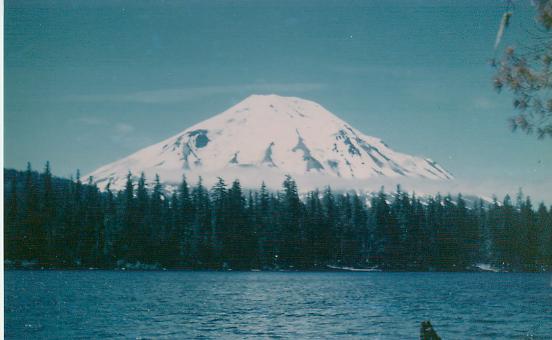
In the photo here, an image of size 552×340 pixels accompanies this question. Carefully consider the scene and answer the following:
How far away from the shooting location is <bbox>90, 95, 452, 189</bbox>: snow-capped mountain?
120 m

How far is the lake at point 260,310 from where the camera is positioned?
16.3 meters

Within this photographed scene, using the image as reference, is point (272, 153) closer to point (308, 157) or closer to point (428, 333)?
point (308, 157)

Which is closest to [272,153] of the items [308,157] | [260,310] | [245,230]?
[308,157]

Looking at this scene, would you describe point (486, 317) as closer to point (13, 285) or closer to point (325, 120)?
point (13, 285)

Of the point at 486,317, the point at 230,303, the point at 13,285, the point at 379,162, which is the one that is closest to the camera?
the point at 486,317

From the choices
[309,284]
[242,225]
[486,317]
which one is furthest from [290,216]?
[486,317]

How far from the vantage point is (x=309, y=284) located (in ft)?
113

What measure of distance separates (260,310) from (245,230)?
84.2 ft

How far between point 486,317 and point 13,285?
20.2 m

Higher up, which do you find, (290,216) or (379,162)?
(379,162)

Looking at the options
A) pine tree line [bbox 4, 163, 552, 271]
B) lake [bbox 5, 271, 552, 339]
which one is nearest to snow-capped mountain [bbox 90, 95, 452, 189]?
pine tree line [bbox 4, 163, 552, 271]

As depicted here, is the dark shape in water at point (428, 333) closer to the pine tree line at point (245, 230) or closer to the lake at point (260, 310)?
the lake at point (260, 310)

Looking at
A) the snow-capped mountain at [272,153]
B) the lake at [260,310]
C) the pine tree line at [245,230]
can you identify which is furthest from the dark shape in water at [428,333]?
the snow-capped mountain at [272,153]

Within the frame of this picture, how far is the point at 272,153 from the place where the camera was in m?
142
